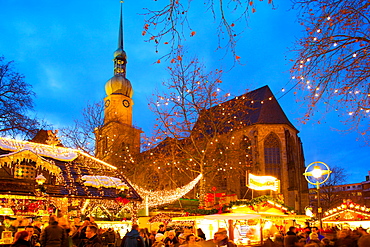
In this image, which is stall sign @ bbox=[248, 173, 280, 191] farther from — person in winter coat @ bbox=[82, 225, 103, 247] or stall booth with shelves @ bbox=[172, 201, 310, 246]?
person in winter coat @ bbox=[82, 225, 103, 247]

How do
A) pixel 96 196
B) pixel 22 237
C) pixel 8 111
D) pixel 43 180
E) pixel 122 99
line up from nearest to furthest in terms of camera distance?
pixel 22 237
pixel 43 180
pixel 96 196
pixel 8 111
pixel 122 99

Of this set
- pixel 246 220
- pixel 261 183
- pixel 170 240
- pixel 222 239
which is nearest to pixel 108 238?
pixel 170 240

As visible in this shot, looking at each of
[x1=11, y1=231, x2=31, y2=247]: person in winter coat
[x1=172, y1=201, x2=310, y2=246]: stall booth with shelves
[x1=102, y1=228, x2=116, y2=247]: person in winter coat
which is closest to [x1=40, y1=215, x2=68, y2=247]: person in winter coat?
[x1=11, y1=231, x2=31, y2=247]: person in winter coat

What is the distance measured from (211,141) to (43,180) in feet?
43.5

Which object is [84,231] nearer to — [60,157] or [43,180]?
[43,180]

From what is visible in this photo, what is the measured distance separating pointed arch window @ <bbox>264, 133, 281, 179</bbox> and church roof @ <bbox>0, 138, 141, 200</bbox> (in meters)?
32.4

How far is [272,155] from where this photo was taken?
43.3 meters

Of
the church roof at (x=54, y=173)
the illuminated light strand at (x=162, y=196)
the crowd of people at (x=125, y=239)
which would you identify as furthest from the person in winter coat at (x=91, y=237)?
the illuminated light strand at (x=162, y=196)

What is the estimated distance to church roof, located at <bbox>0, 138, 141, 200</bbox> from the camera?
33.7 ft

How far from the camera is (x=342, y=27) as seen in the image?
727cm

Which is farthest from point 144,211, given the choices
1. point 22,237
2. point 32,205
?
point 22,237

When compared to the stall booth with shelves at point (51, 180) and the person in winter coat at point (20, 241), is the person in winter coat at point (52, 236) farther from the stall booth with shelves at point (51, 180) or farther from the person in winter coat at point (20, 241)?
the stall booth with shelves at point (51, 180)

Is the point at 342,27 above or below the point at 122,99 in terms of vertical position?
below

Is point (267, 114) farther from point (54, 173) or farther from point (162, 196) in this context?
point (54, 173)
